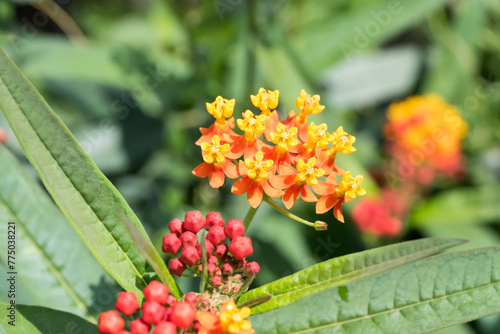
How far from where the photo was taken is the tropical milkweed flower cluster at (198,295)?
137cm

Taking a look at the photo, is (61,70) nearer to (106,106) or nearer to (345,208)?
(106,106)

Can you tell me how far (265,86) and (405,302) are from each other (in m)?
2.43

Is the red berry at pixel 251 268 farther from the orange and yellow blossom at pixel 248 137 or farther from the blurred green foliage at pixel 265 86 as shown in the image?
the blurred green foliage at pixel 265 86

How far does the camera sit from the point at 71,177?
147 centimetres

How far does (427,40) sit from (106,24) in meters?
3.75

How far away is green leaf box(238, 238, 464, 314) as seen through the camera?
4.55 ft

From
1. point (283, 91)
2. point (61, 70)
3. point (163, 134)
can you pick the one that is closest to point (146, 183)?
point (163, 134)

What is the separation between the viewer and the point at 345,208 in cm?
359

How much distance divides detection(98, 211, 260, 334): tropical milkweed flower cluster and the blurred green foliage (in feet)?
5.19

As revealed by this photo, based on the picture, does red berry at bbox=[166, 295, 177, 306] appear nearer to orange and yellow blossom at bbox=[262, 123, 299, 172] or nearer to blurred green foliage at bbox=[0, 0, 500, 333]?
orange and yellow blossom at bbox=[262, 123, 299, 172]

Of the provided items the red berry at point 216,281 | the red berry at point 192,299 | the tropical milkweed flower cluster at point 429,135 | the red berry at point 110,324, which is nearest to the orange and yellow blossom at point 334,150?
the red berry at point 216,281

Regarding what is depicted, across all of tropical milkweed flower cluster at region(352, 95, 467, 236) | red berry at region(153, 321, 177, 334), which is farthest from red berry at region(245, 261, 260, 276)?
tropical milkweed flower cluster at region(352, 95, 467, 236)

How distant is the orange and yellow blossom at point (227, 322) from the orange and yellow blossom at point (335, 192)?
0.53 metres

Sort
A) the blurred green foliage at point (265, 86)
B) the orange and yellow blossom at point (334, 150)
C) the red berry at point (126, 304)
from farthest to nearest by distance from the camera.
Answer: the blurred green foliage at point (265, 86) < the orange and yellow blossom at point (334, 150) < the red berry at point (126, 304)
